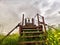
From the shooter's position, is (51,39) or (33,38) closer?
(51,39)

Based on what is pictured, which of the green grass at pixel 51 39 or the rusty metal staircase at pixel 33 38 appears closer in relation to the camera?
the green grass at pixel 51 39

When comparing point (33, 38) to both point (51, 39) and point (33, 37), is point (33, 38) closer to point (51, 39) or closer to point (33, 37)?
point (33, 37)

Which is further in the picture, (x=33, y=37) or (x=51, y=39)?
(x=33, y=37)

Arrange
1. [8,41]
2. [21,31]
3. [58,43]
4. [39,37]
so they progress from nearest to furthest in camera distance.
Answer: [58,43] < [8,41] < [39,37] < [21,31]

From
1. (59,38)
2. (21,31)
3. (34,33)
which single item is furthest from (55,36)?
(21,31)

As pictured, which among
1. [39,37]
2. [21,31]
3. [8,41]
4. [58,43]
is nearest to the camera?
[58,43]

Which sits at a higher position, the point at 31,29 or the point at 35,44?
the point at 31,29

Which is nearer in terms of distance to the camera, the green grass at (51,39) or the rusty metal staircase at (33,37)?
the green grass at (51,39)

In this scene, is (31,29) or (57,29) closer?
(57,29)

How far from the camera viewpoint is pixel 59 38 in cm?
873

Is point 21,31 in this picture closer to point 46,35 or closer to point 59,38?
point 46,35

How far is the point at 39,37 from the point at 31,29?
1.27 metres

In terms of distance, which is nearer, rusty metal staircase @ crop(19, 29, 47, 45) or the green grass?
the green grass

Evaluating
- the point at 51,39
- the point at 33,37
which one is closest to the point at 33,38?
the point at 33,37
